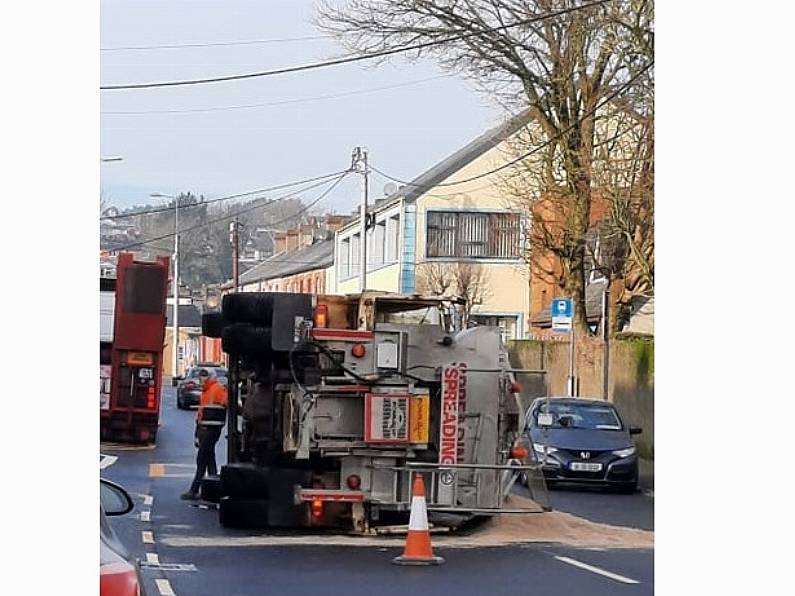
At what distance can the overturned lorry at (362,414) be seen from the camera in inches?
230

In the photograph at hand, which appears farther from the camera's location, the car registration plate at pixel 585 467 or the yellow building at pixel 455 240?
the car registration plate at pixel 585 467

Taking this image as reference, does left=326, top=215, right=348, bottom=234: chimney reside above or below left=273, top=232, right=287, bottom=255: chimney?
above

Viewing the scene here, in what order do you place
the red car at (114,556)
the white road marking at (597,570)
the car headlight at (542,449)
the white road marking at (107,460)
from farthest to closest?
the car headlight at (542,449), the white road marking at (597,570), the white road marking at (107,460), the red car at (114,556)

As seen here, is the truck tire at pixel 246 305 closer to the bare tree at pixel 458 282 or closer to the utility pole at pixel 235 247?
the utility pole at pixel 235 247

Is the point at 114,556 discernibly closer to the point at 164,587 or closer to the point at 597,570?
the point at 164,587

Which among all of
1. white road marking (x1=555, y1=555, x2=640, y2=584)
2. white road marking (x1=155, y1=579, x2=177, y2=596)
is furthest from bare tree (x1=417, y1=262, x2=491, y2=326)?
white road marking (x1=155, y1=579, x2=177, y2=596)

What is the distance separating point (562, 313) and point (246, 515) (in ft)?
4.05

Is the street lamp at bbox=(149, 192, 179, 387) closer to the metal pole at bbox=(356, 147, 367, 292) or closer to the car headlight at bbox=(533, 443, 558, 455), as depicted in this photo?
the metal pole at bbox=(356, 147, 367, 292)

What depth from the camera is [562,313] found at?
593 centimetres

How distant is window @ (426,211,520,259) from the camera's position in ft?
19.2

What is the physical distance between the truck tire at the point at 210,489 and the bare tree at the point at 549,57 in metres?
1.30

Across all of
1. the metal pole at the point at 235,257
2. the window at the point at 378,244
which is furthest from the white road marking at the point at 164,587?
the window at the point at 378,244

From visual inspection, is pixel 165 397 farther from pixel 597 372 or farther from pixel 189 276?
pixel 597 372
